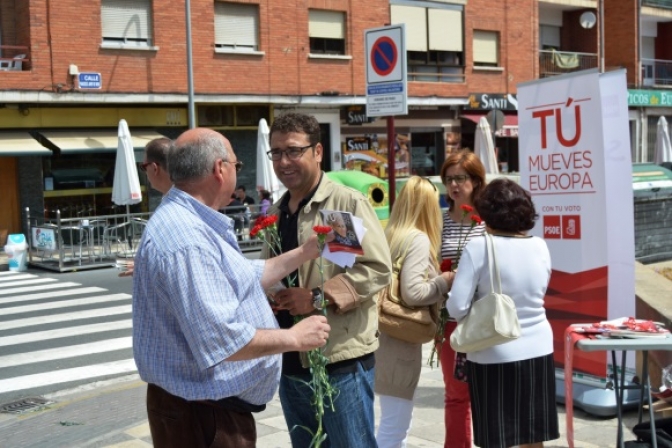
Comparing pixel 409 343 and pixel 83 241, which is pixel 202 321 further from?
pixel 83 241

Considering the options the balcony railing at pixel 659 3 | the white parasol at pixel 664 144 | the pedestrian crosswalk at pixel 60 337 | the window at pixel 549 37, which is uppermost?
the balcony railing at pixel 659 3

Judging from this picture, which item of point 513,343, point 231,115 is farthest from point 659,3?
point 513,343

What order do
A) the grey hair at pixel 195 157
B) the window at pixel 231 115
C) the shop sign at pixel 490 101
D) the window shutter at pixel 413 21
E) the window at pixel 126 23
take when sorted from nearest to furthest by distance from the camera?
the grey hair at pixel 195 157
the window at pixel 126 23
the window at pixel 231 115
the window shutter at pixel 413 21
the shop sign at pixel 490 101

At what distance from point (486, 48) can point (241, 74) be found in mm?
11020

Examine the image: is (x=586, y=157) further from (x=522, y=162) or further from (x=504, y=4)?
(x=504, y=4)

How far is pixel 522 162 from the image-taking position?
6.01 metres

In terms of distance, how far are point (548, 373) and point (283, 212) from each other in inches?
60.5

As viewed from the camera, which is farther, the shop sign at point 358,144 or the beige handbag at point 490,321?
the shop sign at point 358,144

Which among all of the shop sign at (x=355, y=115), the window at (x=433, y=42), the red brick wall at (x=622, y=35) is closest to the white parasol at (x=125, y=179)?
the shop sign at (x=355, y=115)

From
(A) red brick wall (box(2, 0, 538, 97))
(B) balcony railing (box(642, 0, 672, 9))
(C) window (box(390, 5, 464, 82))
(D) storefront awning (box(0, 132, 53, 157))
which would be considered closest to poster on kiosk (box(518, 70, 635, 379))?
(D) storefront awning (box(0, 132, 53, 157))

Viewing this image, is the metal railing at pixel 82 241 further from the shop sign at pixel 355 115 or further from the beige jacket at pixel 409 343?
the beige jacket at pixel 409 343

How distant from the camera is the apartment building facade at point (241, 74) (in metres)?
20.6

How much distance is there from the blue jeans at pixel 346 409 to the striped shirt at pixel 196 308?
64 centimetres

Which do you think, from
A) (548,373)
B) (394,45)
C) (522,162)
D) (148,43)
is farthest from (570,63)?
(548,373)
